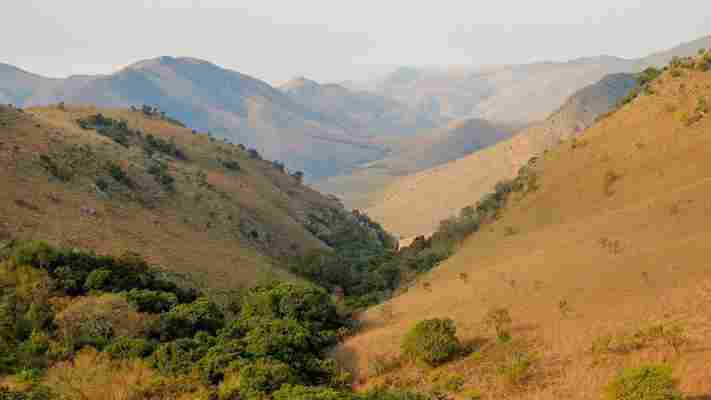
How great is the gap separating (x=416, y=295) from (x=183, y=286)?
13.2m

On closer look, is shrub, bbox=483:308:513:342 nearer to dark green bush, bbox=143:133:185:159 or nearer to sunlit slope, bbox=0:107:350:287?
sunlit slope, bbox=0:107:350:287

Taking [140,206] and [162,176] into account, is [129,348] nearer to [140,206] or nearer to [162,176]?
[140,206]

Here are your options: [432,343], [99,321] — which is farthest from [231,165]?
[432,343]

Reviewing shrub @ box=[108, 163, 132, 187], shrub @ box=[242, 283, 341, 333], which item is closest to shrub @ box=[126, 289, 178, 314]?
shrub @ box=[242, 283, 341, 333]

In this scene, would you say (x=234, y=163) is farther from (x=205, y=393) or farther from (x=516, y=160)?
(x=516, y=160)

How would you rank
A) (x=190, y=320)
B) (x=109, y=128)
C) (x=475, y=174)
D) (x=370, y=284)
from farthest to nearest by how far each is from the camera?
(x=475, y=174) → (x=109, y=128) → (x=370, y=284) → (x=190, y=320)

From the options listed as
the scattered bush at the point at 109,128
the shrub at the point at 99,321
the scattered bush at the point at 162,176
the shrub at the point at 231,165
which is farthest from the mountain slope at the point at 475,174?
the shrub at the point at 99,321

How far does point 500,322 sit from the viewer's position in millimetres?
16938

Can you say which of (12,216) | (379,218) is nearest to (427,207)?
(379,218)

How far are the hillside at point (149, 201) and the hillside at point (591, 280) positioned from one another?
17207 mm

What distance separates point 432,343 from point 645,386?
6.68 meters

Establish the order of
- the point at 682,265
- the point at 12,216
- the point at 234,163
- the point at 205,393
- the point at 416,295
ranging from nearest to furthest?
the point at 205,393
the point at 682,265
the point at 416,295
the point at 12,216
the point at 234,163

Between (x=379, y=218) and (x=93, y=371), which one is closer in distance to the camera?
(x=93, y=371)

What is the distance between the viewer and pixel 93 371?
49.1ft
